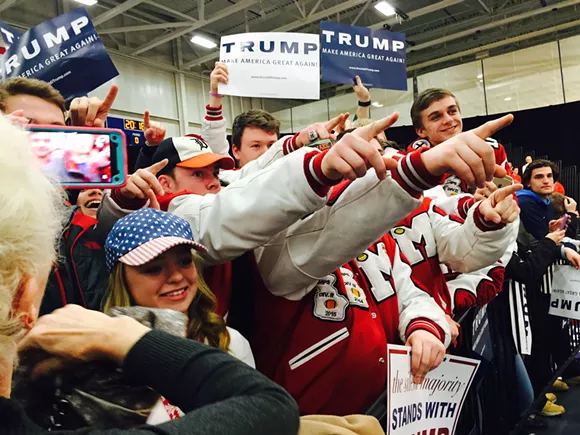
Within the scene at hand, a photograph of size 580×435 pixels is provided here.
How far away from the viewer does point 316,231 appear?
107 centimetres

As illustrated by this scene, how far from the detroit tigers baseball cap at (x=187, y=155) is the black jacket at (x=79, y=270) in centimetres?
38

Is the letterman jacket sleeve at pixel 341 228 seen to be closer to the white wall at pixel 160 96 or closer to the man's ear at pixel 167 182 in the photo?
the man's ear at pixel 167 182

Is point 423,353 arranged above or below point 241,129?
below

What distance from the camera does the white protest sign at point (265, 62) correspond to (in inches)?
99.3

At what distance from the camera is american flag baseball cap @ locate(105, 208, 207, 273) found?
97 cm

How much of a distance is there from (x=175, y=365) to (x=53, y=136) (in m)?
0.51

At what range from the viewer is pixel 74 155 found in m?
0.87

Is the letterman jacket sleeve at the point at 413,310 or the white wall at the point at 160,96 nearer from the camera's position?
the letterman jacket sleeve at the point at 413,310

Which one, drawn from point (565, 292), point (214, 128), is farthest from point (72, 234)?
point (565, 292)

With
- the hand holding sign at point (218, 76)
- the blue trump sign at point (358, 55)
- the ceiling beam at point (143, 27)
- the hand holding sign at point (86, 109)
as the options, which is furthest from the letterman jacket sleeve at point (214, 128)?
the ceiling beam at point (143, 27)

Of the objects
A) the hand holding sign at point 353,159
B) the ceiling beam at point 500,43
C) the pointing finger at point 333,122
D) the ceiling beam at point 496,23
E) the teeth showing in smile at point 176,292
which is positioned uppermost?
the ceiling beam at point 496,23

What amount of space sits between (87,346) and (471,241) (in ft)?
4.22

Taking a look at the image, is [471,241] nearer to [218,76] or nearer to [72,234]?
[72,234]

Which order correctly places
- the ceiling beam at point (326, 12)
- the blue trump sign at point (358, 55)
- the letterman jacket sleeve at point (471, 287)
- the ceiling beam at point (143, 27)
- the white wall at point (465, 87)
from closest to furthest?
the letterman jacket sleeve at point (471, 287)
the blue trump sign at point (358, 55)
the ceiling beam at point (326, 12)
the ceiling beam at point (143, 27)
the white wall at point (465, 87)
